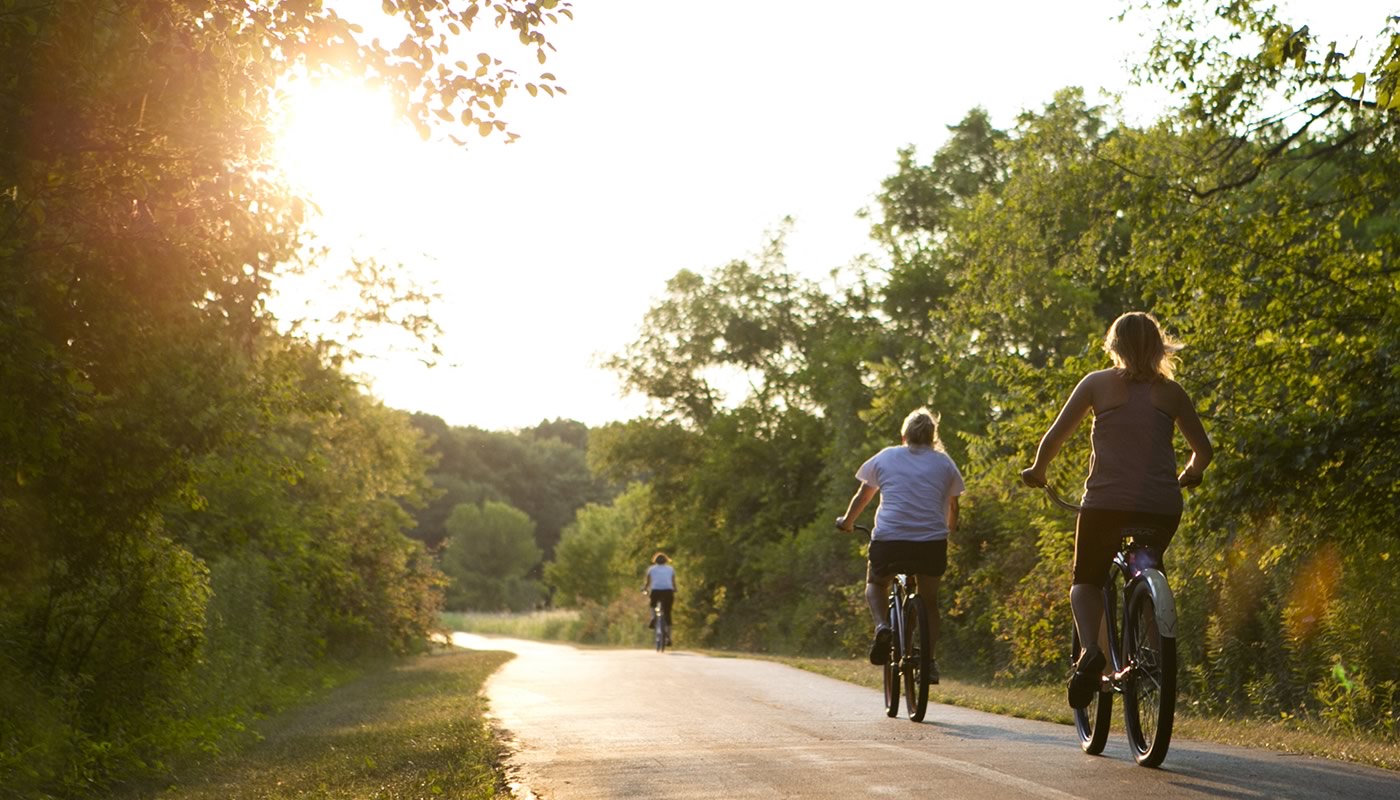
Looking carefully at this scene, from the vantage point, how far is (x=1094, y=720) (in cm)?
735

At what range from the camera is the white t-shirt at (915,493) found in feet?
33.1

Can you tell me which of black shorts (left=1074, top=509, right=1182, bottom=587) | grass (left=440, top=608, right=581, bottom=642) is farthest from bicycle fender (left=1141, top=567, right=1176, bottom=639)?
grass (left=440, top=608, right=581, bottom=642)

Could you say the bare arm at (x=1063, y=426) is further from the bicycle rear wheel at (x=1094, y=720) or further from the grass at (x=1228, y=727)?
the grass at (x=1228, y=727)

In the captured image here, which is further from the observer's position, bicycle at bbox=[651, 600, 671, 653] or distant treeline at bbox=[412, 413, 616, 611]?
distant treeline at bbox=[412, 413, 616, 611]

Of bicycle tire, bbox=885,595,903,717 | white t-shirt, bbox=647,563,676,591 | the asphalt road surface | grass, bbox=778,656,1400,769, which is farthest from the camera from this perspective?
white t-shirt, bbox=647,563,676,591

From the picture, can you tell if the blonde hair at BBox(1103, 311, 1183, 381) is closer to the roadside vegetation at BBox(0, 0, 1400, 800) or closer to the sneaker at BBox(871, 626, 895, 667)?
the roadside vegetation at BBox(0, 0, 1400, 800)

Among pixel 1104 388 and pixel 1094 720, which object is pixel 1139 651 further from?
pixel 1104 388

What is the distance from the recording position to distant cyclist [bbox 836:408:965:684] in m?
10.0

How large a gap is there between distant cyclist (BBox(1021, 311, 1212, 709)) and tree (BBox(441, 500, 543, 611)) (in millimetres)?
112297

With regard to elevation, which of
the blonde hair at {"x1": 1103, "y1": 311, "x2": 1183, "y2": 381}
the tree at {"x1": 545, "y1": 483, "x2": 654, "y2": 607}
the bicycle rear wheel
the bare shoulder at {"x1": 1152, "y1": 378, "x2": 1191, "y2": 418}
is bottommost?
the bicycle rear wheel

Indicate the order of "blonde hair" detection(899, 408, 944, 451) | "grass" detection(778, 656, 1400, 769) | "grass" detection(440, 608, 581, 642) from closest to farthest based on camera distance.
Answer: "grass" detection(778, 656, 1400, 769)
"blonde hair" detection(899, 408, 944, 451)
"grass" detection(440, 608, 581, 642)

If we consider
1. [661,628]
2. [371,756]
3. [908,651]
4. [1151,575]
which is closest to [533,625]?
[661,628]

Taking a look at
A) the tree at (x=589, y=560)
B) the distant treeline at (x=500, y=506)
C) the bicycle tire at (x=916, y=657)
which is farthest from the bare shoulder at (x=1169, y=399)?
the distant treeline at (x=500, y=506)

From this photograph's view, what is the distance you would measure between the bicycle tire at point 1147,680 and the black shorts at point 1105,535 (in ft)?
0.92
